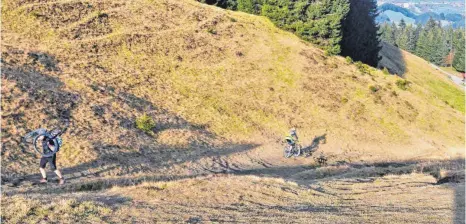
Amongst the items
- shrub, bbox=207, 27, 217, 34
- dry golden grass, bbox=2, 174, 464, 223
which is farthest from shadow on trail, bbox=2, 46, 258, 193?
shrub, bbox=207, 27, 217, 34

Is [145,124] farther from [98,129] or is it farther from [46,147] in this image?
[46,147]

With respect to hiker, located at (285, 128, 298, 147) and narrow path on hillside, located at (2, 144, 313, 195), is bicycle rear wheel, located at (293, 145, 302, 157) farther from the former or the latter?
hiker, located at (285, 128, 298, 147)

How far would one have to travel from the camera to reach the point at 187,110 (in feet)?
117

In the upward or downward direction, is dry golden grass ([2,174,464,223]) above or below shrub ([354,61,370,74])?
Answer: below

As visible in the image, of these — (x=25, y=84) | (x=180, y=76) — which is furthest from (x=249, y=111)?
(x=25, y=84)

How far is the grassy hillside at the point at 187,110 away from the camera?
1842cm

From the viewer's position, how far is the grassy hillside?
1842 cm

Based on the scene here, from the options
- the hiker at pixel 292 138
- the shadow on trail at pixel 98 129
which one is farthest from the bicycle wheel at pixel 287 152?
the shadow on trail at pixel 98 129

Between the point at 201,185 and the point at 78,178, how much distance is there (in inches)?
288

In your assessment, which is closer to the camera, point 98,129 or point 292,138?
point 98,129

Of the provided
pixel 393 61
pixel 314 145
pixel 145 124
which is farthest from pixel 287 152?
pixel 393 61

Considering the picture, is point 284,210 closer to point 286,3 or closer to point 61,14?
point 61,14

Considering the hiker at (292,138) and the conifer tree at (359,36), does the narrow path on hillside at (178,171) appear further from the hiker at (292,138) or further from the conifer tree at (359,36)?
the conifer tree at (359,36)

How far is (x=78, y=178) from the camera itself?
21.0 m
